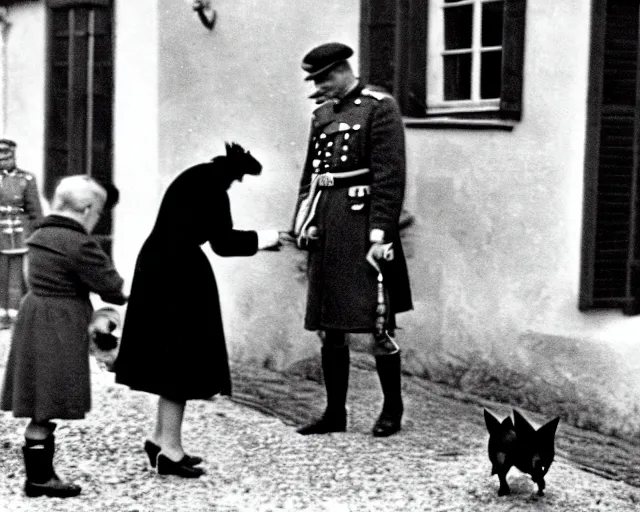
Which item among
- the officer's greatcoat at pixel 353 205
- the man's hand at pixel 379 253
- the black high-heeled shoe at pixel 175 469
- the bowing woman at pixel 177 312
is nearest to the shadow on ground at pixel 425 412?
the officer's greatcoat at pixel 353 205

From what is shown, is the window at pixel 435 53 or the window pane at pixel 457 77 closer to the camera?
the window at pixel 435 53

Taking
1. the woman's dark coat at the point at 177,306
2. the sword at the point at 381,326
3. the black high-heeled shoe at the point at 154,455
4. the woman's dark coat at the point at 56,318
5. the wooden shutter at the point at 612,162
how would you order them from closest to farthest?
the woman's dark coat at the point at 56,318, the woman's dark coat at the point at 177,306, the black high-heeled shoe at the point at 154,455, the sword at the point at 381,326, the wooden shutter at the point at 612,162

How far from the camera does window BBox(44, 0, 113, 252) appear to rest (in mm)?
11156

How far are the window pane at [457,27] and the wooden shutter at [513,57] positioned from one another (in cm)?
55

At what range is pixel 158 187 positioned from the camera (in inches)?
403

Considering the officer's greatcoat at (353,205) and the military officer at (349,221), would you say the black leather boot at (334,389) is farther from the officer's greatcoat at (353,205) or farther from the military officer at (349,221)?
the officer's greatcoat at (353,205)

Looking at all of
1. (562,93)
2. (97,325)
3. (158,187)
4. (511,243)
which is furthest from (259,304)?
(97,325)

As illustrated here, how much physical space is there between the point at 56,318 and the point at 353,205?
65.7 inches

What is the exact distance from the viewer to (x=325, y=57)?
6.60 meters

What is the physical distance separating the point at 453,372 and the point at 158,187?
3.10 meters

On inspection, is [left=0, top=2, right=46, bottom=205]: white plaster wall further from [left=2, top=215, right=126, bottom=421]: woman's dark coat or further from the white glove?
[left=2, top=215, right=126, bottom=421]: woman's dark coat

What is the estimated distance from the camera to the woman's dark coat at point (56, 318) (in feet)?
18.6

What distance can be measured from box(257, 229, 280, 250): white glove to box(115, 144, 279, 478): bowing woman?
0.24 metres

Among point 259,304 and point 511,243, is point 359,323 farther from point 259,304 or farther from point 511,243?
point 259,304
